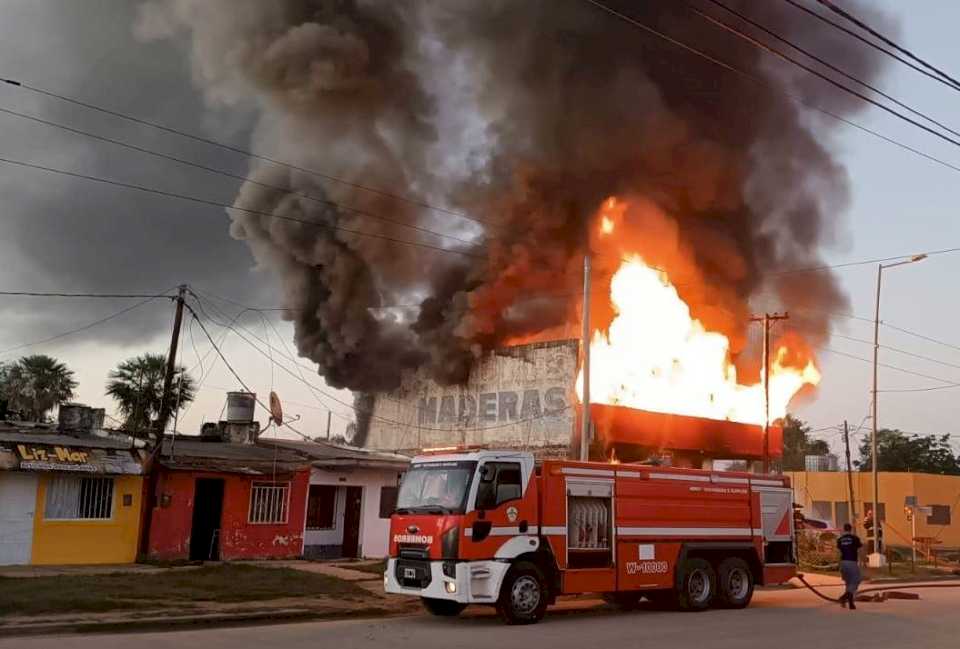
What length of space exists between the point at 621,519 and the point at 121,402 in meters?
20.0

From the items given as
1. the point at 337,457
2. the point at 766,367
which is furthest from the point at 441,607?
the point at 766,367

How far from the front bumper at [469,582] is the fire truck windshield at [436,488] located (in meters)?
0.85

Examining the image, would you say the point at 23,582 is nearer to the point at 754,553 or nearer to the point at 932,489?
the point at 754,553

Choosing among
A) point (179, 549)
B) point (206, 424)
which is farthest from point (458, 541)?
point (206, 424)

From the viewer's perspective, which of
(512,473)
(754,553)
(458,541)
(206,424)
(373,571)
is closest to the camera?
(458,541)

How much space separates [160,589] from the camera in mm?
15648

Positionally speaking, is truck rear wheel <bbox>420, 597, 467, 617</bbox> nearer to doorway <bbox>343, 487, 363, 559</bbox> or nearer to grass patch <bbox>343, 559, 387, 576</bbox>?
grass patch <bbox>343, 559, 387, 576</bbox>

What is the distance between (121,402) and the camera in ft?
95.1

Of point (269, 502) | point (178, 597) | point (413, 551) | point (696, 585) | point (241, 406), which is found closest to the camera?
point (413, 551)

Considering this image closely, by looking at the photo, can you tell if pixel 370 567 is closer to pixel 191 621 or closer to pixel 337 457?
pixel 337 457

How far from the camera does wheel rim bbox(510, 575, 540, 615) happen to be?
1341 centimetres

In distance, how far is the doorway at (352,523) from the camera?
Answer: 25438 mm

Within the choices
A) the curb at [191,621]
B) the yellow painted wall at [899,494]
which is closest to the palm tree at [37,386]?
the curb at [191,621]

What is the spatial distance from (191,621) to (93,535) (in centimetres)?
905
